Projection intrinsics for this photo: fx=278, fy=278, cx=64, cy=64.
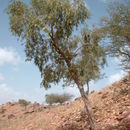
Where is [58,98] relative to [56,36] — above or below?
above

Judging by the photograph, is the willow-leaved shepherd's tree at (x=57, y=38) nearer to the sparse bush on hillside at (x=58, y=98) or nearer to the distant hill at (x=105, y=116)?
the distant hill at (x=105, y=116)

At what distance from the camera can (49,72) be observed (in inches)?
671

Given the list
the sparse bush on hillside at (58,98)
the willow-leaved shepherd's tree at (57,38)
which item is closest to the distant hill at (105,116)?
the willow-leaved shepherd's tree at (57,38)

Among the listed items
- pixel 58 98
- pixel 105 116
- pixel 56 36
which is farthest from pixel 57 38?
pixel 58 98

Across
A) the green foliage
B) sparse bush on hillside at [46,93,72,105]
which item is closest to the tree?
the green foliage

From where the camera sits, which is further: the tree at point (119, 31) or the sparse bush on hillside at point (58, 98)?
the sparse bush on hillside at point (58, 98)

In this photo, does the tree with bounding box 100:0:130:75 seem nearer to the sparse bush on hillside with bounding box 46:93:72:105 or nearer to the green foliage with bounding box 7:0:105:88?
the green foliage with bounding box 7:0:105:88

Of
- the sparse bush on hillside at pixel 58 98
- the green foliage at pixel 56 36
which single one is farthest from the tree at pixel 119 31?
the sparse bush on hillside at pixel 58 98

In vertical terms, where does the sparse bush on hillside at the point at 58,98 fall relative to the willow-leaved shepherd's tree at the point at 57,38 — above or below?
above

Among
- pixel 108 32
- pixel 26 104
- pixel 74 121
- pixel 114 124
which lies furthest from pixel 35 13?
pixel 26 104

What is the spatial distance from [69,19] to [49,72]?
3.50 meters

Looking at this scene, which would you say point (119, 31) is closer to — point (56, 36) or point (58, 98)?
point (56, 36)

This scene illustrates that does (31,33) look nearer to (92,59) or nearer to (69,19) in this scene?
(69,19)

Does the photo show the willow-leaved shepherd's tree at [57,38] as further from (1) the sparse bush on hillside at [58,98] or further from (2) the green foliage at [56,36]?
(1) the sparse bush on hillside at [58,98]
